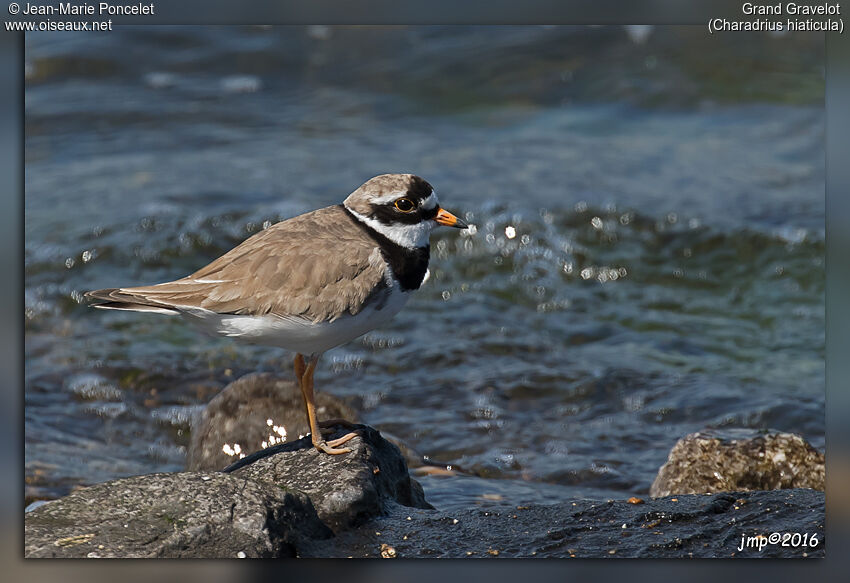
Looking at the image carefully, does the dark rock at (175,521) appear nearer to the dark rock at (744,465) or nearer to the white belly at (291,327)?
the white belly at (291,327)

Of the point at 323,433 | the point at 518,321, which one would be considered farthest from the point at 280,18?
the point at 518,321

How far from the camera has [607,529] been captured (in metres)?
4.79

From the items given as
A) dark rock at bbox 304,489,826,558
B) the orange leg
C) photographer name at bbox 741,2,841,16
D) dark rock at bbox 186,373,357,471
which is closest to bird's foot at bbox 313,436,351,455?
the orange leg

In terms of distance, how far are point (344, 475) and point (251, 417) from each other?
1.84 metres

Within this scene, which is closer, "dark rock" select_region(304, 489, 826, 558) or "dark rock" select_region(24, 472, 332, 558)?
"dark rock" select_region(24, 472, 332, 558)

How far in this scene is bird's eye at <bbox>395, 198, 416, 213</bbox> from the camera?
525 cm

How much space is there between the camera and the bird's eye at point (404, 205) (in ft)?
17.2

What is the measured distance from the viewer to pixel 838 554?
4074 millimetres

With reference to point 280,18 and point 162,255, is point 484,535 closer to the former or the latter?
point 280,18

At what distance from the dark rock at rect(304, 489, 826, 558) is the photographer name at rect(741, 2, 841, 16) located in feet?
8.12

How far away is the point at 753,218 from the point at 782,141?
1.67 m

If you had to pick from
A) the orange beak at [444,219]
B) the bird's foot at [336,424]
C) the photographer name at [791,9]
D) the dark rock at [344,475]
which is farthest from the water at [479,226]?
the photographer name at [791,9]

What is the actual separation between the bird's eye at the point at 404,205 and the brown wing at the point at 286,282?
259mm

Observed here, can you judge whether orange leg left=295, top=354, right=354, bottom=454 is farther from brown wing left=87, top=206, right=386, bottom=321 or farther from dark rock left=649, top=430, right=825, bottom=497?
dark rock left=649, top=430, right=825, bottom=497
